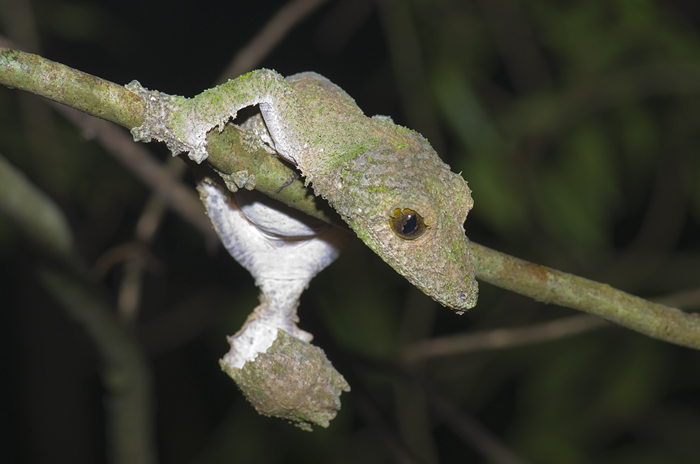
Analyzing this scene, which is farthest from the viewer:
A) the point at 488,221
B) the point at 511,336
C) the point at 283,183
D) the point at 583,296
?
the point at 488,221

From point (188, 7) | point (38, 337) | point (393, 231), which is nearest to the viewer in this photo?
point (393, 231)

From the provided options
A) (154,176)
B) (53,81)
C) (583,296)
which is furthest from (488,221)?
(53,81)

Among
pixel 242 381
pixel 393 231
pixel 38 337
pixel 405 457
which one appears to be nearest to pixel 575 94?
pixel 405 457

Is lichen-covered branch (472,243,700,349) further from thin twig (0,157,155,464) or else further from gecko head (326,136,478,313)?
thin twig (0,157,155,464)

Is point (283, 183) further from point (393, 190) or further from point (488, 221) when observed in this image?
point (488, 221)

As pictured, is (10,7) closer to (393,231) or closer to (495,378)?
(393,231)

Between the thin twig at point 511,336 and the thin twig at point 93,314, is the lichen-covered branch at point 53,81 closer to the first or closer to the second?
the thin twig at point 93,314
